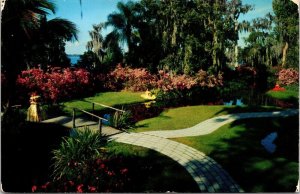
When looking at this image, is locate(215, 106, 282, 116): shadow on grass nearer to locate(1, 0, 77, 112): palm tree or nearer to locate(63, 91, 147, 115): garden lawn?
locate(63, 91, 147, 115): garden lawn

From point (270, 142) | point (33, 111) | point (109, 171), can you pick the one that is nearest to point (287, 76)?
point (270, 142)

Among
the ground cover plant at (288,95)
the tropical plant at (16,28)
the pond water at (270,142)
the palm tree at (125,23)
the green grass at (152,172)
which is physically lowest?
the green grass at (152,172)

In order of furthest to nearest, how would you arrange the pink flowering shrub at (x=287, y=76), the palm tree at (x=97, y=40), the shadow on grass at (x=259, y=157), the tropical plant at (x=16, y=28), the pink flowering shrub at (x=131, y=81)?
1. the palm tree at (x=97, y=40)
2. the pink flowering shrub at (x=131, y=81)
3. the pink flowering shrub at (x=287, y=76)
4. the tropical plant at (x=16, y=28)
5. the shadow on grass at (x=259, y=157)

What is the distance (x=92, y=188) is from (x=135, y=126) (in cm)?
684

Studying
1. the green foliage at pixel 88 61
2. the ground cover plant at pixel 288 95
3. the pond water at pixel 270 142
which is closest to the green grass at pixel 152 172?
the pond water at pixel 270 142

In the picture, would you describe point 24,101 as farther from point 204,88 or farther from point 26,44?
point 204,88

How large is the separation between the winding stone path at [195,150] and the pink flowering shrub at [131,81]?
28.0ft

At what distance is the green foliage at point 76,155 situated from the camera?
8.60 metres

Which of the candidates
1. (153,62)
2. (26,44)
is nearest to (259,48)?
(153,62)

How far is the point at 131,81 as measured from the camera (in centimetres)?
2431

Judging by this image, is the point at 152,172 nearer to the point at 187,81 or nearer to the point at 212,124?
the point at 212,124

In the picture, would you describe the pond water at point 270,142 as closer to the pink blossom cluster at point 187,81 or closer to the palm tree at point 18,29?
the palm tree at point 18,29

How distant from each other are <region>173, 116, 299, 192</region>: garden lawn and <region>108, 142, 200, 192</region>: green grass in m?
1.36

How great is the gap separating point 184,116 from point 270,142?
444cm
